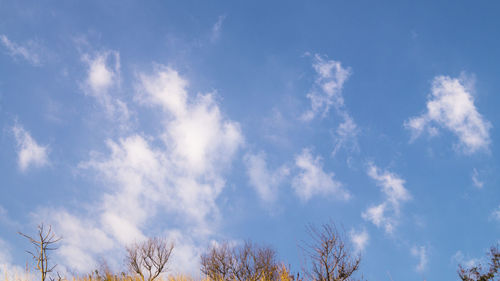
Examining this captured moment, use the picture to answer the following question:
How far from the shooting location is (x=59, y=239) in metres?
4.81

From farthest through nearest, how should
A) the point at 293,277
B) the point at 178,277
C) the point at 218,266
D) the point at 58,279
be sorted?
the point at 218,266, the point at 178,277, the point at 293,277, the point at 58,279

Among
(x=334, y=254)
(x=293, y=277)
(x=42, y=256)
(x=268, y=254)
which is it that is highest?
(x=268, y=254)

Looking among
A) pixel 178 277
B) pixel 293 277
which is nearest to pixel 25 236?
pixel 178 277

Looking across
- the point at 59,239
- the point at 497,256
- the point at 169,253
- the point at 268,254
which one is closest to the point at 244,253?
the point at 268,254

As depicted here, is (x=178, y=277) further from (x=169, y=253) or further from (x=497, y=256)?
(x=497, y=256)

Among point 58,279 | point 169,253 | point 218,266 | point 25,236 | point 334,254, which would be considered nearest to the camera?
point 25,236

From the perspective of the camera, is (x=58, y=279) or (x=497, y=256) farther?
(x=497, y=256)

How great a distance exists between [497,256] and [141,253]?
27.4m

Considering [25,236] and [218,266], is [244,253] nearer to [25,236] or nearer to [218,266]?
[218,266]

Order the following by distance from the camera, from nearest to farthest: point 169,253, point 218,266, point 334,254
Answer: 1. point 334,254
2. point 169,253
3. point 218,266

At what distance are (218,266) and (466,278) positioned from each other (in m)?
19.4

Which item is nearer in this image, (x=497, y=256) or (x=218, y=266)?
(x=497, y=256)

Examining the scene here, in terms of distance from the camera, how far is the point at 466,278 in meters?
26.1

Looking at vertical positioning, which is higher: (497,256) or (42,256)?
(497,256)
